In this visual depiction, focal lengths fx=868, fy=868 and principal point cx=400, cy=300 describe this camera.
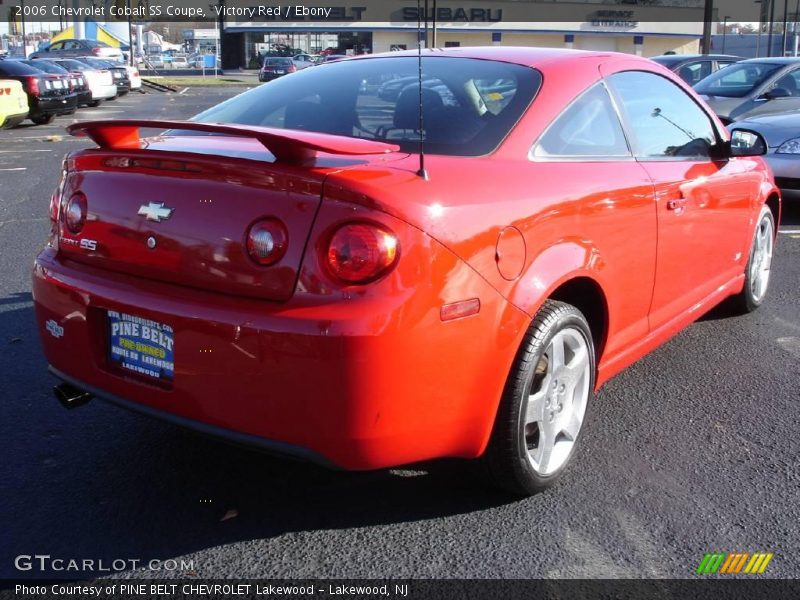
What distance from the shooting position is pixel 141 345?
2.70 meters

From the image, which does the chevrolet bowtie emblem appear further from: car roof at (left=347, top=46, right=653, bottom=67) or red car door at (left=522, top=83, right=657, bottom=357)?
car roof at (left=347, top=46, right=653, bottom=67)

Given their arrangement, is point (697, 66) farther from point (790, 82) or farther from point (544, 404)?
point (544, 404)

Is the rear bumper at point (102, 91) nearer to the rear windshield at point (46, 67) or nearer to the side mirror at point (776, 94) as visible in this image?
the rear windshield at point (46, 67)

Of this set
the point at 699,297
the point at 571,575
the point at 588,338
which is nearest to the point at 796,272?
the point at 699,297

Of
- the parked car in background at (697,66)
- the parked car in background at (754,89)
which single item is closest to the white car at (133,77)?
the parked car in background at (697,66)

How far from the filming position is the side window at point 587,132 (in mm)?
3154

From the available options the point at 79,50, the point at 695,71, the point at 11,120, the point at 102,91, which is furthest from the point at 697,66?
the point at 79,50

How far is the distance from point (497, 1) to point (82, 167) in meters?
68.6

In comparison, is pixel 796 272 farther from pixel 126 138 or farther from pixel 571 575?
pixel 126 138

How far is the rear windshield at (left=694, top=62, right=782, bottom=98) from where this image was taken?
40.5ft

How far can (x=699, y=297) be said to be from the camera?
13.9 ft

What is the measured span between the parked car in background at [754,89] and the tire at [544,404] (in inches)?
371

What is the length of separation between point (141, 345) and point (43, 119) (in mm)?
18638

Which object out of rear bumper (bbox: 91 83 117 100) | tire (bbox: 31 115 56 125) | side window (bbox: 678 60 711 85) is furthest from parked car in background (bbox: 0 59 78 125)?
side window (bbox: 678 60 711 85)
